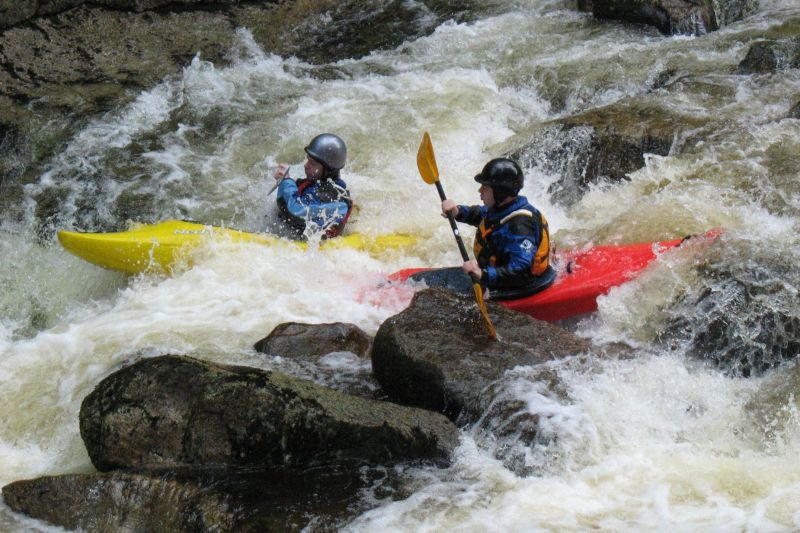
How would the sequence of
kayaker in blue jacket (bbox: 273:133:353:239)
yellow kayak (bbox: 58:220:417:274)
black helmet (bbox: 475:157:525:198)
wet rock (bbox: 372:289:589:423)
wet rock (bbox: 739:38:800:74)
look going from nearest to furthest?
wet rock (bbox: 372:289:589:423)
black helmet (bbox: 475:157:525:198)
yellow kayak (bbox: 58:220:417:274)
kayaker in blue jacket (bbox: 273:133:353:239)
wet rock (bbox: 739:38:800:74)

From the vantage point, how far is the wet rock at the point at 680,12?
368 inches

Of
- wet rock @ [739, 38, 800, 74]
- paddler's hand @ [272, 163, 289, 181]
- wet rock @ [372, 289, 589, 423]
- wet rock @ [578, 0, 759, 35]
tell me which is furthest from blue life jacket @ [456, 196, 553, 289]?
wet rock @ [578, 0, 759, 35]

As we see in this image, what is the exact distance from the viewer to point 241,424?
3.35m

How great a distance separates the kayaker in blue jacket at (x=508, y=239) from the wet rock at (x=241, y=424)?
1.39m

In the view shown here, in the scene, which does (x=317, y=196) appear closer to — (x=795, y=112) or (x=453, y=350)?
(x=453, y=350)

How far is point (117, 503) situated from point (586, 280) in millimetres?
2922

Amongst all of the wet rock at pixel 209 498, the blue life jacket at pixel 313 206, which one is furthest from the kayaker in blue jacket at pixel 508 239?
the wet rock at pixel 209 498

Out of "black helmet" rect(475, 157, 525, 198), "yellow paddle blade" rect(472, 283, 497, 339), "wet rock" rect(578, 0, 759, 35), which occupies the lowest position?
"yellow paddle blade" rect(472, 283, 497, 339)

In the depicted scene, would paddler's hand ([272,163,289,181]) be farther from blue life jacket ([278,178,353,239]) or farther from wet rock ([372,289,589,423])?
wet rock ([372,289,589,423])

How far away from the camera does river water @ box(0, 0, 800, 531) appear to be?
3381 mm

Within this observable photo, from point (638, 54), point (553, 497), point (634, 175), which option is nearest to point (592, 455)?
point (553, 497)

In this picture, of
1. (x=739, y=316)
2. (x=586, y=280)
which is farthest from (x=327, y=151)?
(x=739, y=316)

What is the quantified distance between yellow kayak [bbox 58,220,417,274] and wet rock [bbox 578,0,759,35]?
5.47 metres

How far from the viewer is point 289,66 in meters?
9.87
